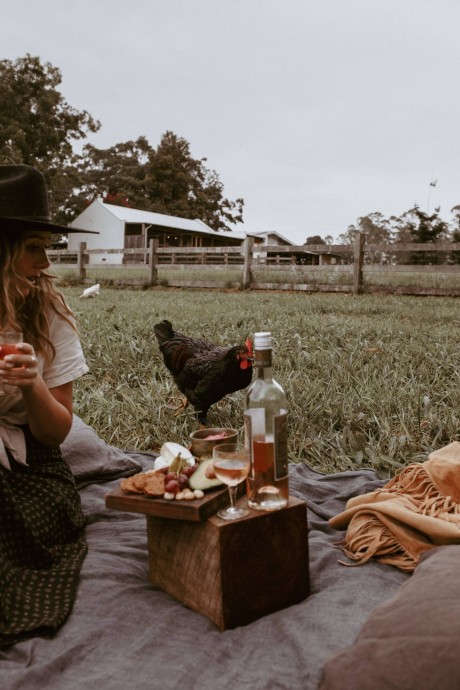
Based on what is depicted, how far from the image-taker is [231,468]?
5.68 feet

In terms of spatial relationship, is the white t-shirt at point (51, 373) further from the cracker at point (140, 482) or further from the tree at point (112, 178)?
the tree at point (112, 178)

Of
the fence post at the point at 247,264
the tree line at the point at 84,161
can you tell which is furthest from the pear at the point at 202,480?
the tree line at the point at 84,161

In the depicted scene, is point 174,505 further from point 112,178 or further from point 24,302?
point 112,178

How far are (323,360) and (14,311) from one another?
11.0 feet

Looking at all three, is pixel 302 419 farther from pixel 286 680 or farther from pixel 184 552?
pixel 286 680

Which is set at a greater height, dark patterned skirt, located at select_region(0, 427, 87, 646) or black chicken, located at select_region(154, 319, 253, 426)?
black chicken, located at select_region(154, 319, 253, 426)

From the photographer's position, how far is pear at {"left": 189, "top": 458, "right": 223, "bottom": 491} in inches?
73.3

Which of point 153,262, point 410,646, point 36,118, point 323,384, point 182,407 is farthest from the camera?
point 36,118

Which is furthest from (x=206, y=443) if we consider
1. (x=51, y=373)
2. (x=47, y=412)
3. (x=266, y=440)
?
(x=51, y=373)

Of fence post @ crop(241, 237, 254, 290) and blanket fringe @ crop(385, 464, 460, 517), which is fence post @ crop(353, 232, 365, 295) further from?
blanket fringe @ crop(385, 464, 460, 517)

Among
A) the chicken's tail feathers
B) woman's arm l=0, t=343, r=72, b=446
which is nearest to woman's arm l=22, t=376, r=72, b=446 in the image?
woman's arm l=0, t=343, r=72, b=446

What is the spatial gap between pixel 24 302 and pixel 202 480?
1.01m

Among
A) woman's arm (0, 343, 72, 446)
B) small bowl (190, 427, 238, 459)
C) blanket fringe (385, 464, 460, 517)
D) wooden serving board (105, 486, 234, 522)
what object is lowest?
blanket fringe (385, 464, 460, 517)

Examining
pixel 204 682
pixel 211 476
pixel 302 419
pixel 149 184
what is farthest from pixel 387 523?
pixel 149 184
